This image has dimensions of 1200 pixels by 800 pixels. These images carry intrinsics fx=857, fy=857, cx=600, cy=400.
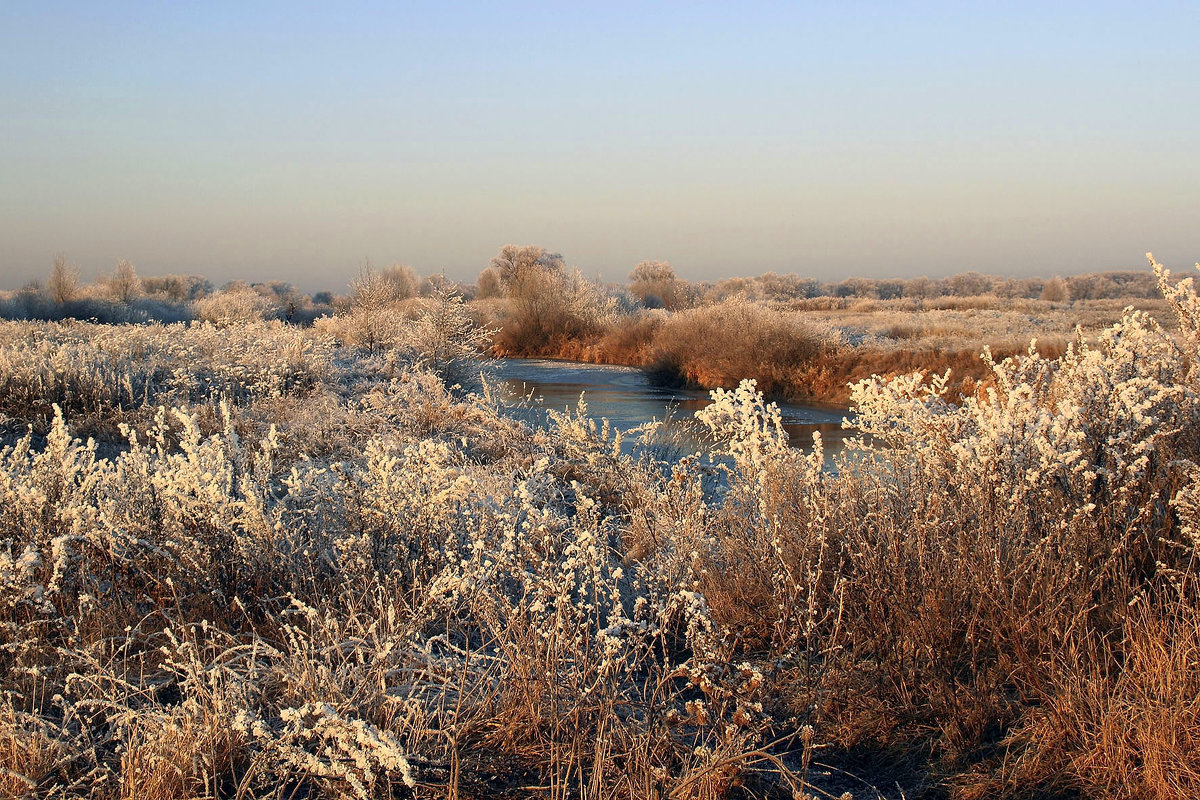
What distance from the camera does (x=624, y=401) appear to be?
54.7ft

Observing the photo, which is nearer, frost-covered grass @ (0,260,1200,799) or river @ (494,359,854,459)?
frost-covered grass @ (0,260,1200,799)

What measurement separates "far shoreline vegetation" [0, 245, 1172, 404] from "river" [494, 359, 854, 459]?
3.19 feet

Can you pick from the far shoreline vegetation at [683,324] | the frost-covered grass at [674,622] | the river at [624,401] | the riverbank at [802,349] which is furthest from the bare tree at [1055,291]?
the frost-covered grass at [674,622]

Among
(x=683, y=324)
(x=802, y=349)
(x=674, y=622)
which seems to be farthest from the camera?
(x=683, y=324)

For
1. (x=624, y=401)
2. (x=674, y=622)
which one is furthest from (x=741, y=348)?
(x=674, y=622)

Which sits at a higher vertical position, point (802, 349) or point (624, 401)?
point (802, 349)

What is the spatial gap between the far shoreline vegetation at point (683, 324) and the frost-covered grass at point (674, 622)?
121 centimetres

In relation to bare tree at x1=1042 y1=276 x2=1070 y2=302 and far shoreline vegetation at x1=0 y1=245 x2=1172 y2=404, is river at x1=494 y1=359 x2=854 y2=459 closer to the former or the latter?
far shoreline vegetation at x1=0 y1=245 x2=1172 y2=404

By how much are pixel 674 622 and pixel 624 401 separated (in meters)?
12.9

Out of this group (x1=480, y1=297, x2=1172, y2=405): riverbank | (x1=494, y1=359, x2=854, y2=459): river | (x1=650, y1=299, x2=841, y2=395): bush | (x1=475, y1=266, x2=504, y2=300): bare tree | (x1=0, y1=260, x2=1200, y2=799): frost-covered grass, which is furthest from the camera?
(x1=475, y1=266, x2=504, y2=300): bare tree

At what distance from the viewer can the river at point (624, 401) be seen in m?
12.0

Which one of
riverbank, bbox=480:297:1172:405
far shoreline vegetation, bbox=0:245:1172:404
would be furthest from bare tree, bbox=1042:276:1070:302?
riverbank, bbox=480:297:1172:405

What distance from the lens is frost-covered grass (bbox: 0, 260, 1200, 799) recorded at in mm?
2449

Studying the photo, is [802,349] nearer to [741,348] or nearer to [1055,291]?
[741,348]
